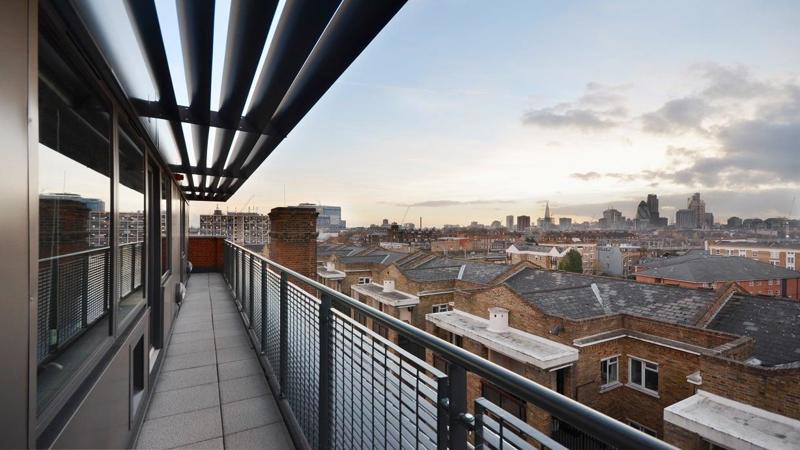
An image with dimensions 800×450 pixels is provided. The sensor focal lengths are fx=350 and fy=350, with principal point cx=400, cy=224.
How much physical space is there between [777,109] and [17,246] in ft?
174

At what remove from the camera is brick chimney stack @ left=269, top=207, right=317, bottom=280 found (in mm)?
6281

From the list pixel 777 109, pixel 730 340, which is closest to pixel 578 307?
pixel 730 340

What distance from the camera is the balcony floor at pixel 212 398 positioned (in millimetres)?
2342

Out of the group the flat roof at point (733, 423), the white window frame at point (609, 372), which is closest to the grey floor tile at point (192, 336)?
the flat roof at point (733, 423)

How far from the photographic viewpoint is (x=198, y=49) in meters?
2.02

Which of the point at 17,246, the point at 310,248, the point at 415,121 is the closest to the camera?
the point at 17,246

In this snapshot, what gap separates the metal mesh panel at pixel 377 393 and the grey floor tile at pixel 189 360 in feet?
8.16

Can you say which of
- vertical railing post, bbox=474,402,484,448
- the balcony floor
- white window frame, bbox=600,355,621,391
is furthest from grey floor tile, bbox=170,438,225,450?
white window frame, bbox=600,355,621,391

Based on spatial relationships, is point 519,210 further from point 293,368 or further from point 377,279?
point 293,368

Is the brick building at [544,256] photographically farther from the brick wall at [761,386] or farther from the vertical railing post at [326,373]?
the vertical railing post at [326,373]

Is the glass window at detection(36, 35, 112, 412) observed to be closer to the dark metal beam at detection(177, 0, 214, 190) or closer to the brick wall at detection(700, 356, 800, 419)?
the dark metal beam at detection(177, 0, 214, 190)

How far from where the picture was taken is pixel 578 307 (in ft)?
52.5

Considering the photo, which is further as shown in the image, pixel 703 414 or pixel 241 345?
pixel 703 414

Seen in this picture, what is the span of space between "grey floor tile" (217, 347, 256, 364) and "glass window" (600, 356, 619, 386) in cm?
1544
